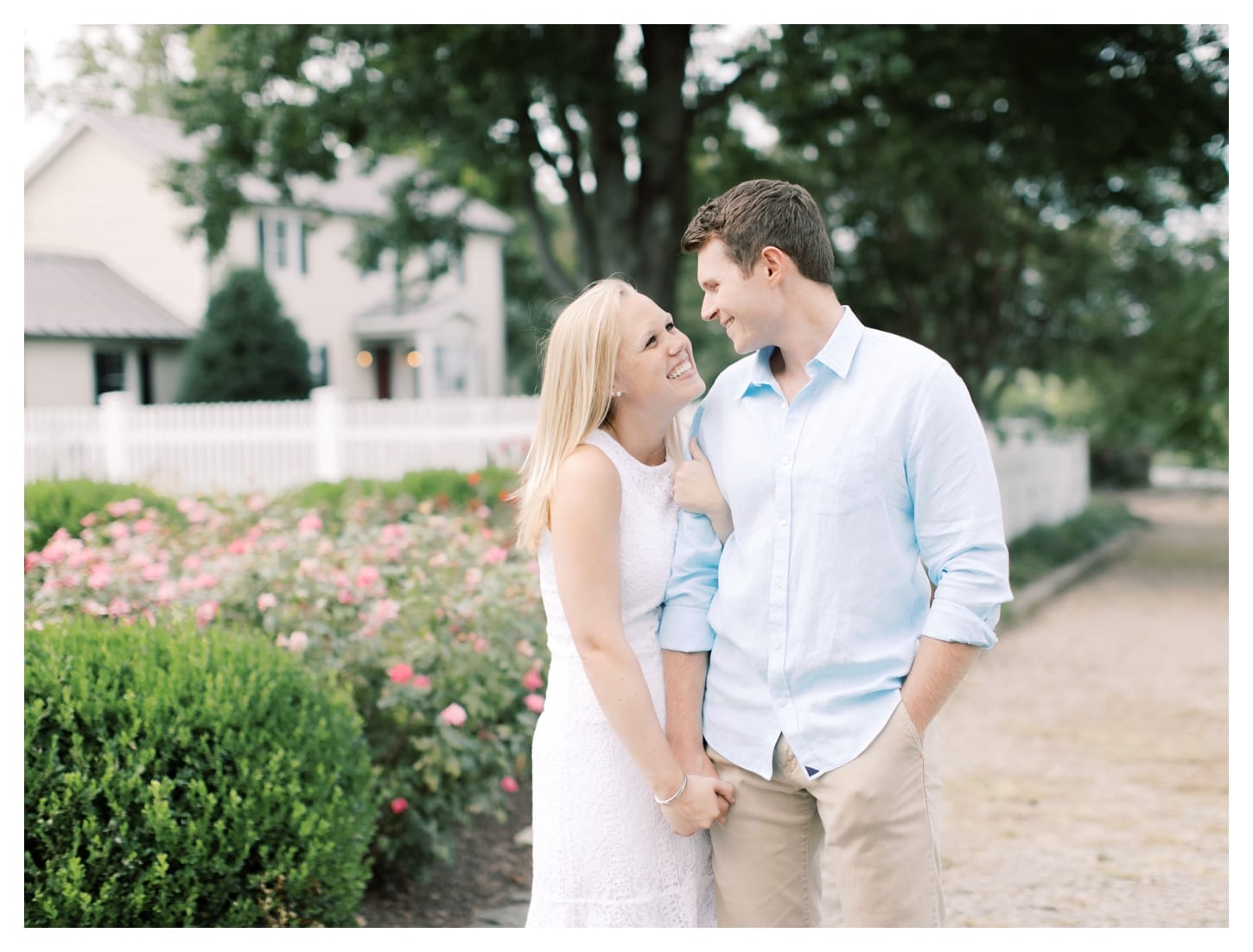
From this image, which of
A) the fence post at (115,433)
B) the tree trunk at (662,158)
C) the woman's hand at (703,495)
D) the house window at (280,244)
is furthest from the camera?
the house window at (280,244)

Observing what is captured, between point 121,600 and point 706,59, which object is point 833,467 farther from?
point 706,59

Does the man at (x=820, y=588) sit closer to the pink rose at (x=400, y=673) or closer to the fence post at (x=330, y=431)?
the pink rose at (x=400, y=673)

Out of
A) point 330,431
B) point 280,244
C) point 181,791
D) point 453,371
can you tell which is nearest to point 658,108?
point 330,431

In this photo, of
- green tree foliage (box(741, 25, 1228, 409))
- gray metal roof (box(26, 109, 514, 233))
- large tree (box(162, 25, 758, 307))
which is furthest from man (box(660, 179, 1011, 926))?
gray metal roof (box(26, 109, 514, 233))

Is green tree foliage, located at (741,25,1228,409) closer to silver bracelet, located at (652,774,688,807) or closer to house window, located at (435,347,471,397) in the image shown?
silver bracelet, located at (652,774,688,807)

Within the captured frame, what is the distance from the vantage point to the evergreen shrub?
3.08 m

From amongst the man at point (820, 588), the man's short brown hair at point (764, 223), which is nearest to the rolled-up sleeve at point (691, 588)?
the man at point (820, 588)

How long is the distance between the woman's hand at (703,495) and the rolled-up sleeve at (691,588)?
25 millimetres

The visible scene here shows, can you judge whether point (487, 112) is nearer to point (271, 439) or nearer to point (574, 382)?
point (271, 439)

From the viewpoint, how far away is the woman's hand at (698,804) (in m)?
2.48

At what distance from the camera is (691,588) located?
2.55 m

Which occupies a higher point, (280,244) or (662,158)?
(280,244)

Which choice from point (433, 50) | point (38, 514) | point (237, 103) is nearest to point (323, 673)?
point (38, 514)

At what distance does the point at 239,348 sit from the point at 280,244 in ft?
14.0
